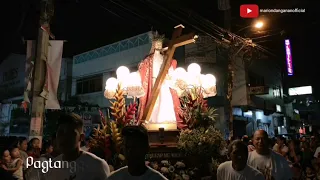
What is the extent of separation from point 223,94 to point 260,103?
343 inches

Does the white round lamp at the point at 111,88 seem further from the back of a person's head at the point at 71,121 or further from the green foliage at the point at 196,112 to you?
the back of a person's head at the point at 71,121

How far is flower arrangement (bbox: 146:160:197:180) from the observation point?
20.6ft

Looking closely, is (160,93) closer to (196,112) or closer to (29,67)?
(196,112)

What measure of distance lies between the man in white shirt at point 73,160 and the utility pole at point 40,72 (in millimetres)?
4513

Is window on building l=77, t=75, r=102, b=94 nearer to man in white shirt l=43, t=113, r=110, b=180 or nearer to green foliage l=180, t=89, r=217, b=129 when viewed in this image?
green foliage l=180, t=89, r=217, b=129

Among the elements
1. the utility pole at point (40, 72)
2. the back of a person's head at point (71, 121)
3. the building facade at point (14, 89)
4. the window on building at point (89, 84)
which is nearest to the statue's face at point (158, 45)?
the utility pole at point (40, 72)

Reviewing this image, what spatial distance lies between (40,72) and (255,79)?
22.9 meters

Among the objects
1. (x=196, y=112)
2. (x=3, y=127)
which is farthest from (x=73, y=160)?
(x=3, y=127)

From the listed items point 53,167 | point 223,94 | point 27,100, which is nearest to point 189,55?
point 223,94

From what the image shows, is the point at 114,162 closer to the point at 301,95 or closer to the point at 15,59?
the point at 15,59

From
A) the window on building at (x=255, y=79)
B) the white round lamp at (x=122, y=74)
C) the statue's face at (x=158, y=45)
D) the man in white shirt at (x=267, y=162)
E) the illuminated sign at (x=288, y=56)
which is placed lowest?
the man in white shirt at (x=267, y=162)

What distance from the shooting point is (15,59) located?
25.0 metres

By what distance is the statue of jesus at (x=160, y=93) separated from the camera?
319 inches

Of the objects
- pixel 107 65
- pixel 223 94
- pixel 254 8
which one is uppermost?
pixel 254 8
